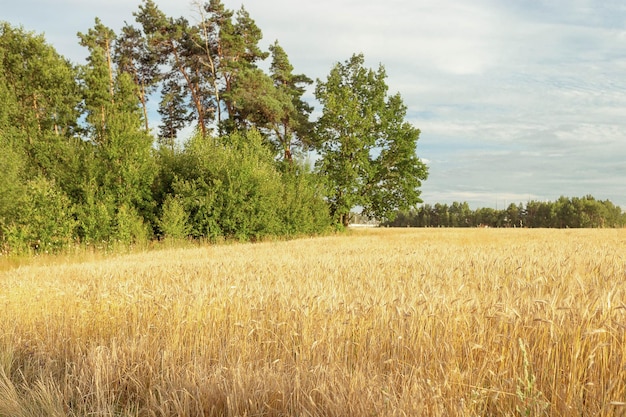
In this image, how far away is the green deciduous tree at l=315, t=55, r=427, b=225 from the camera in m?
34.0

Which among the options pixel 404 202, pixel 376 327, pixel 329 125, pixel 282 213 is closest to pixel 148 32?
pixel 329 125

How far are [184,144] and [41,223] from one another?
988cm

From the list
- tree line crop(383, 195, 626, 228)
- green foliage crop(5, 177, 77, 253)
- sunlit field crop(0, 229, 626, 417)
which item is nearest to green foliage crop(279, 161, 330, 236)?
green foliage crop(5, 177, 77, 253)

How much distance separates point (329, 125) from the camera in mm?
34688

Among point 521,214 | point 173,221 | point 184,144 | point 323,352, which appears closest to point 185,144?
point 184,144

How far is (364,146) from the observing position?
35.0m

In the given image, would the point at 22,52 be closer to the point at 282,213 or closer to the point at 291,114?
the point at 291,114

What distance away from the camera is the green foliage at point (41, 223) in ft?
56.6

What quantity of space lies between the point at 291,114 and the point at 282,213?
11423 mm

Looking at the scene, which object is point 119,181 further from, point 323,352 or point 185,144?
point 323,352

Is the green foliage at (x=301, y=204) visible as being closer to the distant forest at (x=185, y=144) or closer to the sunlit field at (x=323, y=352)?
the distant forest at (x=185, y=144)

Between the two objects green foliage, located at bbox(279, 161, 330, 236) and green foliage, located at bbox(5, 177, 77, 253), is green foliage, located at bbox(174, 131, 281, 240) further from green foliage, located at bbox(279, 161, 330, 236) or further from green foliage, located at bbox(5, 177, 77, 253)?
green foliage, located at bbox(5, 177, 77, 253)

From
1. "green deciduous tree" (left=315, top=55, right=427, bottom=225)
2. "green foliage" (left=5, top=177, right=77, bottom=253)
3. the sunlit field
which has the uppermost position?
"green deciduous tree" (left=315, top=55, right=427, bottom=225)

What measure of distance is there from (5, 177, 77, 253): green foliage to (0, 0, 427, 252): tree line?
0.19ft
